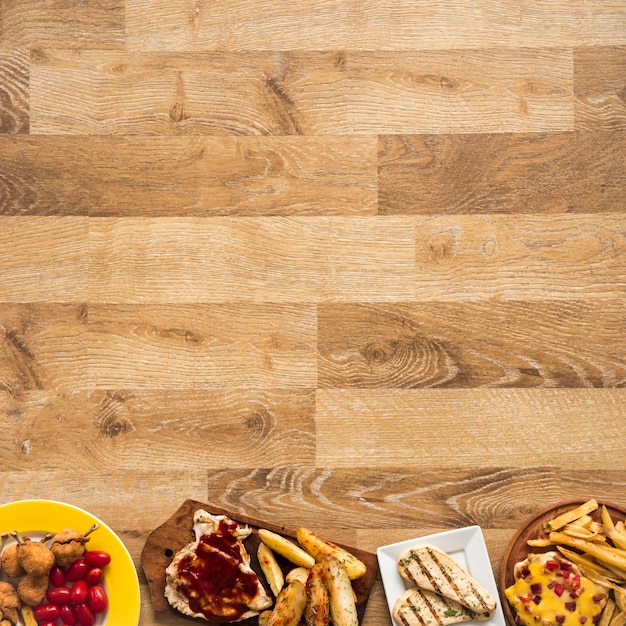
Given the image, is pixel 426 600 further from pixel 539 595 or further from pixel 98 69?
pixel 98 69

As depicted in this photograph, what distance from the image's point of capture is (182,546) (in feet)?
5.86

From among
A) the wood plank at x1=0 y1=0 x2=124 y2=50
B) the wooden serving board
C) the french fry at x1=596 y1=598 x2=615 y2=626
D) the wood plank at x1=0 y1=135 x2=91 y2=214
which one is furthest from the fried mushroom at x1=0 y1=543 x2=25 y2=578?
the french fry at x1=596 y1=598 x2=615 y2=626

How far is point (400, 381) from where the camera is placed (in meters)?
1.83

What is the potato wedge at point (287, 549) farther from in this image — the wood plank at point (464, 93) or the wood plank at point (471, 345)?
the wood plank at point (464, 93)

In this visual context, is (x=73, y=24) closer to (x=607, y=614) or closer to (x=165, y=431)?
(x=165, y=431)

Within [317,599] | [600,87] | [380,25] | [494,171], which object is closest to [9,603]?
[317,599]

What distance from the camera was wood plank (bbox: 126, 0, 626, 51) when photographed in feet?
6.07

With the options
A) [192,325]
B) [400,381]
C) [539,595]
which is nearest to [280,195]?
[192,325]

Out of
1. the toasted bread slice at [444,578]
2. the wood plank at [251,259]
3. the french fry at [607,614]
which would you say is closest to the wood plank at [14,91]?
the wood plank at [251,259]

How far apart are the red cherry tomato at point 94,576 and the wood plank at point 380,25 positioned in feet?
4.78

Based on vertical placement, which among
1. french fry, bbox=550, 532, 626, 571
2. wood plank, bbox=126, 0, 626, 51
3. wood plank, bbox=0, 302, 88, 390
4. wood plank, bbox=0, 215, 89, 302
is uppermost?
wood plank, bbox=126, 0, 626, 51

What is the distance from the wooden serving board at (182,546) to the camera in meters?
1.77

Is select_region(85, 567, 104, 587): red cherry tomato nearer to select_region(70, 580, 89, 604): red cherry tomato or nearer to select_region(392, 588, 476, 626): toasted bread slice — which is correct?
select_region(70, 580, 89, 604): red cherry tomato

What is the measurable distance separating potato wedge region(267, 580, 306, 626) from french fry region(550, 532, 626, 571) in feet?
2.25
